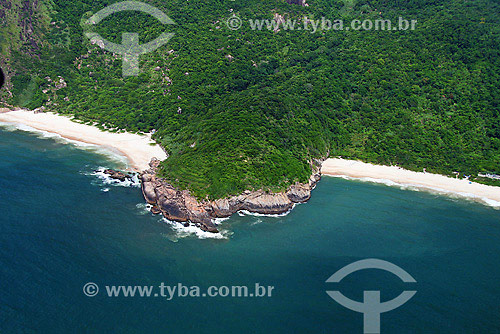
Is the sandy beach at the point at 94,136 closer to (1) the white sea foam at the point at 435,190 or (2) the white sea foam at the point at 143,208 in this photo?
(2) the white sea foam at the point at 143,208

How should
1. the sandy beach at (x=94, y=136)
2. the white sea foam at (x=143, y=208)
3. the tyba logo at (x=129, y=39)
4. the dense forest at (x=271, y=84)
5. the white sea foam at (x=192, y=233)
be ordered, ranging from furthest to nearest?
the tyba logo at (x=129, y=39) → the sandy beach at (x=94, y=136) → the dense forest at (x=271, y=84) → the white sea foam at (x=143, y=208) → the white sea foam at (x=192, y=233)

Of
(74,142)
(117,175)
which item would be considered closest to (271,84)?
(117,175)

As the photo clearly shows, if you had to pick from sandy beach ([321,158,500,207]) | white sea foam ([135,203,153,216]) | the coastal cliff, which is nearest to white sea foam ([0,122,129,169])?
the coastal cliff

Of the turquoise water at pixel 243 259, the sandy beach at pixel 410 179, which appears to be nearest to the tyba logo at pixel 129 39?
the turquoise water at pixel 243 259

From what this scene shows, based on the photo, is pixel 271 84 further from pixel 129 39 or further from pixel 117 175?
pixel 129 39

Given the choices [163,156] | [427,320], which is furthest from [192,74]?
[427,320]

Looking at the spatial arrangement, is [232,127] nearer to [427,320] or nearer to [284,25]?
[427,320]

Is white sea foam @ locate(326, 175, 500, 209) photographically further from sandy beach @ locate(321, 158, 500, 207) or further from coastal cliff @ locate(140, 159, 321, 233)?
coastal cliff @ locate(140, 159, 321, 233)
